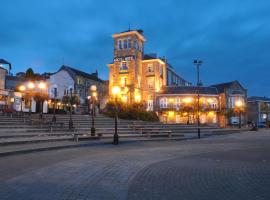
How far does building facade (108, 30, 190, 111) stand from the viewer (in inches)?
2267

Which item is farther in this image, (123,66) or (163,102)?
(163,102)

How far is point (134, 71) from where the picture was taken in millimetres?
57781

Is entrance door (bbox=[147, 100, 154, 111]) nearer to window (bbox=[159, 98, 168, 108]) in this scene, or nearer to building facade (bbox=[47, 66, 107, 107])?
window (bbox=[159, 98, 168, 108])

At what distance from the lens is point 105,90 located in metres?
81.4

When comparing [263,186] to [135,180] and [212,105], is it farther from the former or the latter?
[212,105]

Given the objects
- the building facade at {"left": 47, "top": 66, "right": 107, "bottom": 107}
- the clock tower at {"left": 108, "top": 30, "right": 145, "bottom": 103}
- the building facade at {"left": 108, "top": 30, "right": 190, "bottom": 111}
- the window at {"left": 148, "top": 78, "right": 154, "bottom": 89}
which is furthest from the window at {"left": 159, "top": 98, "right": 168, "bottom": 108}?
the building facade at {"left": 47, "top": 66, "right": 107, "bottom": 107}

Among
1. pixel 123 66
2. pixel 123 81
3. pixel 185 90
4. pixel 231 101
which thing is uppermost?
pixel 123 66

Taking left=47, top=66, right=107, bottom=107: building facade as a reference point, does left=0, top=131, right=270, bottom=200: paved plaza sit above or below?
below

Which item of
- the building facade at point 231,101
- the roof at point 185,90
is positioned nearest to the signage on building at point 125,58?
the roof at point 185,90

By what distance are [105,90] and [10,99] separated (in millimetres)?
36068

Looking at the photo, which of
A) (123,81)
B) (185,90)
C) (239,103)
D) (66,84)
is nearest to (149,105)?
(123,81)

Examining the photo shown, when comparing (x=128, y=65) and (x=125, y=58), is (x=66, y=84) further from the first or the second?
(x=128, y=65)

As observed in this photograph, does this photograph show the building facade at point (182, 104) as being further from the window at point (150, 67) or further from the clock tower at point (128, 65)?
the clock tower at point (128, 65)

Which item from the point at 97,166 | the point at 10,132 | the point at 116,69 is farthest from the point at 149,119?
the point at 97,166
